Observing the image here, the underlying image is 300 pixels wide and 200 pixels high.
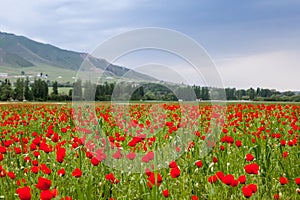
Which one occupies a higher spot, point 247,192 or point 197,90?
point 197,90

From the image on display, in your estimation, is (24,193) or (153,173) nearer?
(24,193)

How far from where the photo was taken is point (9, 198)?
3.76m

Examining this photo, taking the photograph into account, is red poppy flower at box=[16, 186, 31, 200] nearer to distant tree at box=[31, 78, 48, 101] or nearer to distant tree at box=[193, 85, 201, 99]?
distant tree at box=[193, 85, 201, 99]

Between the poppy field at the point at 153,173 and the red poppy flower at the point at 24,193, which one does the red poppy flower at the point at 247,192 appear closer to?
the poppy field at the point at 153,173

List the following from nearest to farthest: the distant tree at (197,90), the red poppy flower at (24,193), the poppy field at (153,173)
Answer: the red poppy flower at (24,193) → the poppy field at (153,173) → the distant tree at (197,90)

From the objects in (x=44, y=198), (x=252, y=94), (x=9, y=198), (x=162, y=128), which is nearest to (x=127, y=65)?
(x=162, y=128)

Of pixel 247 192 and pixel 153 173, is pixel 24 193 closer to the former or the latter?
pixel 153 173

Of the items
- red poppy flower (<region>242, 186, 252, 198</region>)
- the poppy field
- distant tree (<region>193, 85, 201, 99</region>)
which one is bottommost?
the poppy field

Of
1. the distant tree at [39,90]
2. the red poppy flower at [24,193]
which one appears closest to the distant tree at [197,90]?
the red poppy flower at [24,193]

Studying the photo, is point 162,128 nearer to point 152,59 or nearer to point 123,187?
point 152,59

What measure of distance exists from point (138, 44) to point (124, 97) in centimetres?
327

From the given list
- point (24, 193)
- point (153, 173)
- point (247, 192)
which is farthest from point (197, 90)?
point (24, 193)

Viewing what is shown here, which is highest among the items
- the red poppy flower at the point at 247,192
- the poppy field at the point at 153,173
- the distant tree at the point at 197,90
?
the distant tree at the point at 197,90

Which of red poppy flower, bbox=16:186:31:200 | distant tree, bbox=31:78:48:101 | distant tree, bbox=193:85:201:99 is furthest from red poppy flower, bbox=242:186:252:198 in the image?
distant tree, bbox=31:78:48:101
